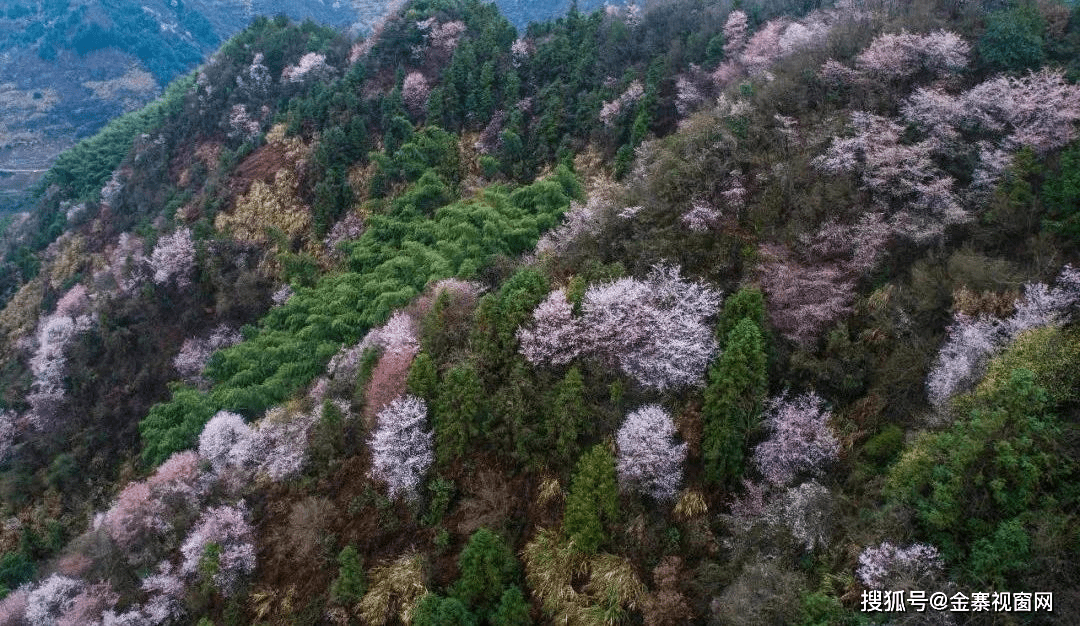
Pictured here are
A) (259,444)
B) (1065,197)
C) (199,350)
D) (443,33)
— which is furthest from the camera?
(443,33)

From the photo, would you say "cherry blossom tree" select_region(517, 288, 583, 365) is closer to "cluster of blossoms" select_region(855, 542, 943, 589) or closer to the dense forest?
the dense forest

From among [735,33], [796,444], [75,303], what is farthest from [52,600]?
[735,33]

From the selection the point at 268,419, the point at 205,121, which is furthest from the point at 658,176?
the point at 205,121

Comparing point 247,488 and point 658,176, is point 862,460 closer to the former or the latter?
point 658,176

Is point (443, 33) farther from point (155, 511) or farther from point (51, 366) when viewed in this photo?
point (155, 511)

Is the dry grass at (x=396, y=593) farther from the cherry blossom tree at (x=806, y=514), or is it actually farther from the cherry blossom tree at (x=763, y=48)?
the cherry blossom tree at (x=763, y=48)

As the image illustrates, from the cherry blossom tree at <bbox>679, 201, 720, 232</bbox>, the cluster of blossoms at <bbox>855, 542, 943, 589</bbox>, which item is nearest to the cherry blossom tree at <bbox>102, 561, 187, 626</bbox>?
the cluster of blossoms at <bbox>855, 542, 943, 589</bbox>

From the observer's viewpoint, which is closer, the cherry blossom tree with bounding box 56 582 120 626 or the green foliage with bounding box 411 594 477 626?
the green foliage with bounding box 411 594 477 626

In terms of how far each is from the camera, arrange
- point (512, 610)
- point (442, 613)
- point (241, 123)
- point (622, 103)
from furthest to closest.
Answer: point (241, 123), point (622, 103), point (512, 610), point (442, 613)
